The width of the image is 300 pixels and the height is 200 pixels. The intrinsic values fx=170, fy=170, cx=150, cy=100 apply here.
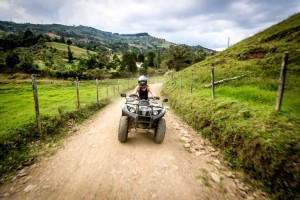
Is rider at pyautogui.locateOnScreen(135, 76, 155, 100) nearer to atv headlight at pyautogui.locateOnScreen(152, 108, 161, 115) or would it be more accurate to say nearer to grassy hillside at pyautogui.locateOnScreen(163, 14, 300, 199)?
atv headlight at pyautogui.locateOnScreen(152, 108, 161, 115)

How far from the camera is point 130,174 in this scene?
4.10 metres

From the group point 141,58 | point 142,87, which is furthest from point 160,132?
point 141,58

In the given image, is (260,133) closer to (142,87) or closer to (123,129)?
(123,129)

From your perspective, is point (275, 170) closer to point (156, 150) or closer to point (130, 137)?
point (156, 150)

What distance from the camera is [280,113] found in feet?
15.8

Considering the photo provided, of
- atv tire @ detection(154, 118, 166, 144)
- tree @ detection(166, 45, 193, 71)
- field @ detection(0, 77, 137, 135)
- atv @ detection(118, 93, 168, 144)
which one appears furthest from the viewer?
tree @ detection(166, 45, 193, 71)

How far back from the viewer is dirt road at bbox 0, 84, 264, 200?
3.50 meters

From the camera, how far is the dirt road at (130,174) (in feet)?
11.5

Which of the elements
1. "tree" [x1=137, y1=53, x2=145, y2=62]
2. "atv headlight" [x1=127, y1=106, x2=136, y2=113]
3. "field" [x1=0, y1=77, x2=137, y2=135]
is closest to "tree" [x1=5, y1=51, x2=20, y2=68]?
"field" [x1=0, y1=77, x2=137, y2=135]

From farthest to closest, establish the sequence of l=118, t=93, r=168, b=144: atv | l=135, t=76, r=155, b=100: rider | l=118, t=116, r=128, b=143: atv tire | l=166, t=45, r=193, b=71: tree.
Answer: l=166, t=45, r=193, b=71: tree, l=135, t=76, r=155, b=100: rider, l=118, t=116, r=128, b=143: atv tire, l=118, t=93, r=168, b=144: atv

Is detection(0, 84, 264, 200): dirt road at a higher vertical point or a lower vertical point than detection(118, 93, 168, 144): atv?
lower

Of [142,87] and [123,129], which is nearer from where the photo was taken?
[123,129]

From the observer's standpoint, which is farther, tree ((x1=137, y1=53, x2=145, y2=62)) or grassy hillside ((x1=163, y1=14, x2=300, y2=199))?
tree ((x1=137, y1=53, x2=145, y2=62))

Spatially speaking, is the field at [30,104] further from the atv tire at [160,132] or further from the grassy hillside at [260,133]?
the grassy hillside at [260,133]
